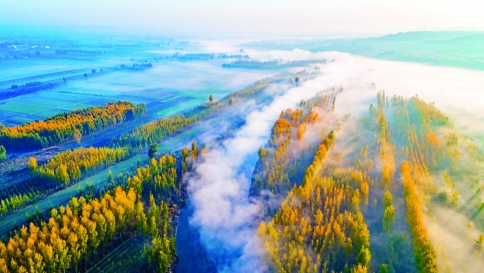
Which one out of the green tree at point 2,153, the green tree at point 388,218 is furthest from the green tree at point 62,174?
the green tree at point 388,218

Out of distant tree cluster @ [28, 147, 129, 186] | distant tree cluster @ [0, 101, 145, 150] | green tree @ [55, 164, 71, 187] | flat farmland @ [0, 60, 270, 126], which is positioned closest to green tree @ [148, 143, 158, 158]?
distant tree cluster @ [28, 147, 129, 186]

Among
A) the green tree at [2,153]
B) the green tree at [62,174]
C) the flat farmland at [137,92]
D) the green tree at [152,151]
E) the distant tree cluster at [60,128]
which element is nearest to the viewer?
the green tree at [62,174]

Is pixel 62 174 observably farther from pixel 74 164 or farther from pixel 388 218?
pixel 388 218

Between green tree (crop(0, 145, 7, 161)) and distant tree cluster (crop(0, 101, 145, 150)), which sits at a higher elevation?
distant tree cluster (crop(0, 101, 145, 150))

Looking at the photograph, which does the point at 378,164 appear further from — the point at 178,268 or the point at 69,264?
the point at 69,264

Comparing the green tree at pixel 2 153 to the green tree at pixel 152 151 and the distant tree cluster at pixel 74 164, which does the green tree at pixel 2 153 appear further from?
the green tree at pixel 152 151

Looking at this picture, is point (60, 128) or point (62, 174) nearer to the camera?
point (62, 174)

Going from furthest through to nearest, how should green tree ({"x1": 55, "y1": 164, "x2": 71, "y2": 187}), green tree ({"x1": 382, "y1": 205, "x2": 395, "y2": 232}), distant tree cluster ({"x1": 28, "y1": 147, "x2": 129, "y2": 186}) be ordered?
1. distant tree cluster ({"x1": 28, "y1": 147, "x2": 129, "y2": 186})
2. green tree ({"x1": 55, "y1": 164, "x2": 71, "y2": 187})
3. green tree ({"x1": 382, "y1": 205, "x2": 395, "y2": 232})

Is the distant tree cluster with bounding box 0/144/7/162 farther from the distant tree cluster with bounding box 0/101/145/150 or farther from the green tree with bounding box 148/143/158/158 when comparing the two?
the green tree with bounding box 148/143/158/158

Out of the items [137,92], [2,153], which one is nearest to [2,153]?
[2,153]

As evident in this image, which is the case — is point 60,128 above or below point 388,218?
above
